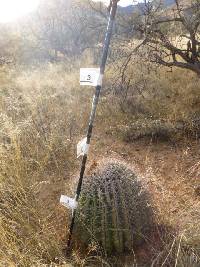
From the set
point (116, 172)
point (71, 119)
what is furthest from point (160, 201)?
point (71, 119)

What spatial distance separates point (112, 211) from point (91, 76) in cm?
109

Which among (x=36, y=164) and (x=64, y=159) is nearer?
(x=36, y=164)

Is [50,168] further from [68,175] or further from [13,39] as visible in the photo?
[13,39]

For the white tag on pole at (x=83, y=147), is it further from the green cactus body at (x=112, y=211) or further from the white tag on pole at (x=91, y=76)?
the white tag on pole at (x=91, y=76)

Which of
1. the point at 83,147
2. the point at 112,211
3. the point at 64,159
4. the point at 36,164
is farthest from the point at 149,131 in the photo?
the point at 83,147

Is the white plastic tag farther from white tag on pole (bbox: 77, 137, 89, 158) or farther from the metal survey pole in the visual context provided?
white tag on pole (bbox: 77, 137, 89, 158)

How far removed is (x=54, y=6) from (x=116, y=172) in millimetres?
15894

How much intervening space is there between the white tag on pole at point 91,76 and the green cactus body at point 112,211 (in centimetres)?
86

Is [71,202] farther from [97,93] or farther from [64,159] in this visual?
[64,159]

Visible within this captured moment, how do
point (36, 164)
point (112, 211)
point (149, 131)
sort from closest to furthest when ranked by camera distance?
point (112, 211) < point (36, 164) < point (149, 131)

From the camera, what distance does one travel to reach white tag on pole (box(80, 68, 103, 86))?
3.51 m

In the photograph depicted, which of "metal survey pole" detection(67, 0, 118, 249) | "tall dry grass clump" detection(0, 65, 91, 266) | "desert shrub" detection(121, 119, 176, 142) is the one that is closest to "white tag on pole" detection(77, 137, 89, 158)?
"metal survey pole" detection(67, 0, 118, 249)

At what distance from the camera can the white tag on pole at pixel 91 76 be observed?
3.51 metres

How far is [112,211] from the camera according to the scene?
3869 millimetres
